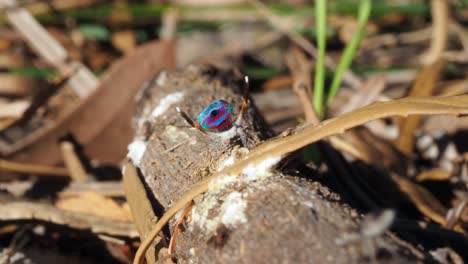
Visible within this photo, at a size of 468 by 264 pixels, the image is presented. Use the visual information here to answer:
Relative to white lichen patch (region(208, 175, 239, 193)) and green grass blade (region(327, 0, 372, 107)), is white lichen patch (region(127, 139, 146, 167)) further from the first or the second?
green grass blade (region(327, 0, 372, 107))

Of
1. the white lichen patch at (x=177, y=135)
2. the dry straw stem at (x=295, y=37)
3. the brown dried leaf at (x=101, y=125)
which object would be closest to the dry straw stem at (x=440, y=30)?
the dry straw stem at (x=295, y=37)

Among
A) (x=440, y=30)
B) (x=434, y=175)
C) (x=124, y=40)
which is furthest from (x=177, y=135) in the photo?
(x=124, y=40)

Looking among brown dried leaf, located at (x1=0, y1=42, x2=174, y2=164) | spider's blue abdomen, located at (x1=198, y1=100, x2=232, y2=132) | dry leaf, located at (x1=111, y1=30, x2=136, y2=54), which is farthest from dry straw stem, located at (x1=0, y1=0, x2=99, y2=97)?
spider's blue abdomen, located at (x1=198, y1=100, x2=232, y2=132)

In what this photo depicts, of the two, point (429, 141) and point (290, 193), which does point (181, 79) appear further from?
point (429, 141)

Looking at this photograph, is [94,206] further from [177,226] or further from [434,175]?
[434,175]

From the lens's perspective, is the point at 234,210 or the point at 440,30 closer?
the point at 234,210

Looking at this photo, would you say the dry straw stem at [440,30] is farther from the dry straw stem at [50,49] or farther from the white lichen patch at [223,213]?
the white lichen patch at [223,213]
